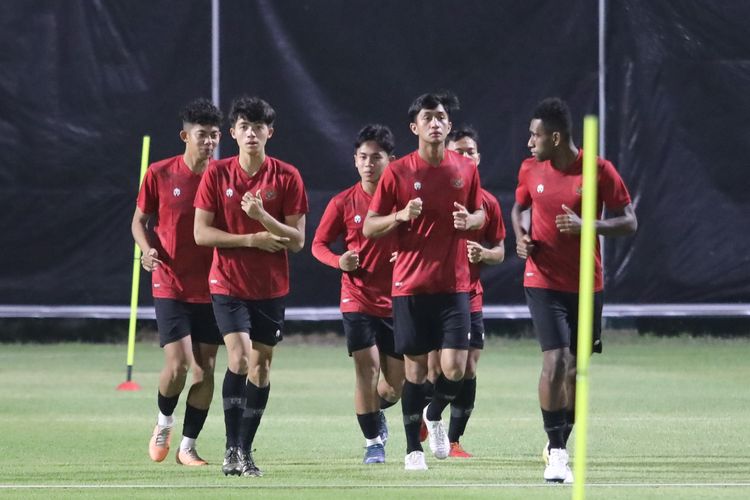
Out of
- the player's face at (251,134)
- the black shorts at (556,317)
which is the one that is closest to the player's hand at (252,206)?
the player's face at (251,134)

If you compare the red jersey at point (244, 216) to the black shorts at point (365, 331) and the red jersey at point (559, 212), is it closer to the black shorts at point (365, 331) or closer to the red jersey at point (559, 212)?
the black shorts at point (365, 331)

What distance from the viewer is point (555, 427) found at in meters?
8.43

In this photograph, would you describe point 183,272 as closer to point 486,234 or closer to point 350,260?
point 350,260

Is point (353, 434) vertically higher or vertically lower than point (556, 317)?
lower

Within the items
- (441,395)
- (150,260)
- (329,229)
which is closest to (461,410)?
(441,395)

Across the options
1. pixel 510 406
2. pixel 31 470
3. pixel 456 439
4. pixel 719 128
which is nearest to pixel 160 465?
pixel 31 470

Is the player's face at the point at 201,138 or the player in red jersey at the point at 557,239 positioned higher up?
the player's face at the point at 201,138

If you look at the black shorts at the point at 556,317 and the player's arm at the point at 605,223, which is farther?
the black shorts at the point at 556,317

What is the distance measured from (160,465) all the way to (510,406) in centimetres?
422

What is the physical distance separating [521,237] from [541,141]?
565 millimetres

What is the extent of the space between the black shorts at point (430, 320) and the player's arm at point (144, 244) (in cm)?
146

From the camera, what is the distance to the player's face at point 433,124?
8852mm

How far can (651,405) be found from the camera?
12617 millimetres

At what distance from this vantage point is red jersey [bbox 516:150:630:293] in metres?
8.63
